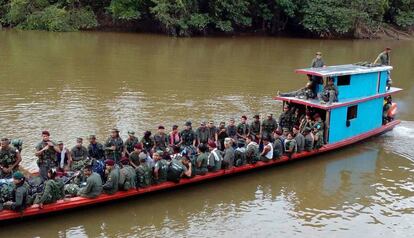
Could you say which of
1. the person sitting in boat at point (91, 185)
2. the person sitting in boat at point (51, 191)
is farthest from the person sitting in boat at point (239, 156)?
the person sitting in boat at point (51, 191)

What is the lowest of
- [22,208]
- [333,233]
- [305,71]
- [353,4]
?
[333,233]

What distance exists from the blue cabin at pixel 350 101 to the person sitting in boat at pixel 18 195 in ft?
31.5

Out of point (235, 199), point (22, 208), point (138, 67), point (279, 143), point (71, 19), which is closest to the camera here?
point (22, 208)

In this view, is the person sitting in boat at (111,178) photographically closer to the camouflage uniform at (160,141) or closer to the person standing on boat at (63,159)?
the person standing on boat at (63,159)

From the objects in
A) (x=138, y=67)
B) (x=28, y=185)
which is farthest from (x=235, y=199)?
(x=138, y=67)

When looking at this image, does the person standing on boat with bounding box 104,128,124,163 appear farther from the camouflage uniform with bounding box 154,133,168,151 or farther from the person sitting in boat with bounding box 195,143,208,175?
the person sitting in boat with bounding box 195,143,208,175

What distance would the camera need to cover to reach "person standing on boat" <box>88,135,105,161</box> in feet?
45.4

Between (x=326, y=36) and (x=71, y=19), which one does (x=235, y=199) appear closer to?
(x=71, y=19)

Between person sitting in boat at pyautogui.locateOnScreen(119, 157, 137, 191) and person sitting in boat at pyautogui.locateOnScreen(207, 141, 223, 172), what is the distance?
228cm

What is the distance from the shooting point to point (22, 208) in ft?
36.1

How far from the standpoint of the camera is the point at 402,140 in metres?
19.5

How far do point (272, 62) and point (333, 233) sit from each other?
923 inches

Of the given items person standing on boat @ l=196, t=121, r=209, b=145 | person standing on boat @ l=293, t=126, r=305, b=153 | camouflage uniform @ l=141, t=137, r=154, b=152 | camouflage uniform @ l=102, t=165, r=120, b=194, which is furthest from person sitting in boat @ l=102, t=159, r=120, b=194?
person standing on boat @ l=293, t=126, r=305, b=153

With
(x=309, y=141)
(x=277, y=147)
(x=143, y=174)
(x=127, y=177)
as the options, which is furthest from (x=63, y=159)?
(x=309, y=141)
